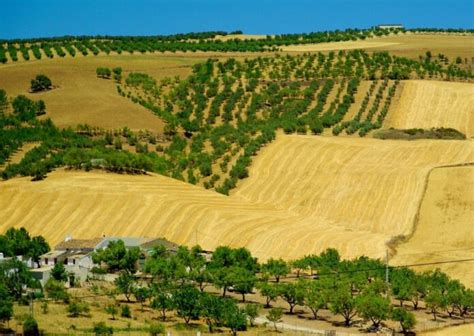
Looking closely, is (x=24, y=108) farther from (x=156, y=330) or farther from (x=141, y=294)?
(x=156, y=330)

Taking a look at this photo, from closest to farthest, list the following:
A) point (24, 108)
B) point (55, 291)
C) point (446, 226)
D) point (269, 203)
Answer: point (55, 291) < point (446, 226) < point (269, 203) < point (24, 108)

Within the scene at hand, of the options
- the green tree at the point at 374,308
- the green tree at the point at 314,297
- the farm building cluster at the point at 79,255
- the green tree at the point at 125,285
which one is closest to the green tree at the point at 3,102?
the farm building cluster at the point at 79,255

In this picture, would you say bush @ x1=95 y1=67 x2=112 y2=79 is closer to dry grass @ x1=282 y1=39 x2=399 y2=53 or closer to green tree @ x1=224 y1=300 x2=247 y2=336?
dry grass @ x1=282 y1=39 x2=399 y2=53

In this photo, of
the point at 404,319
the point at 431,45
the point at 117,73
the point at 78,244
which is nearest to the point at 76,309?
the point at 78,244

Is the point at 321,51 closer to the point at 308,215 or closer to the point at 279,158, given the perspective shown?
the point at 279,158

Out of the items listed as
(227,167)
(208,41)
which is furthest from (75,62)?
(227,167)

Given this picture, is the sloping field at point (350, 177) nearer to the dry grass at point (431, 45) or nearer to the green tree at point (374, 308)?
the green tree at point (374, 308)
